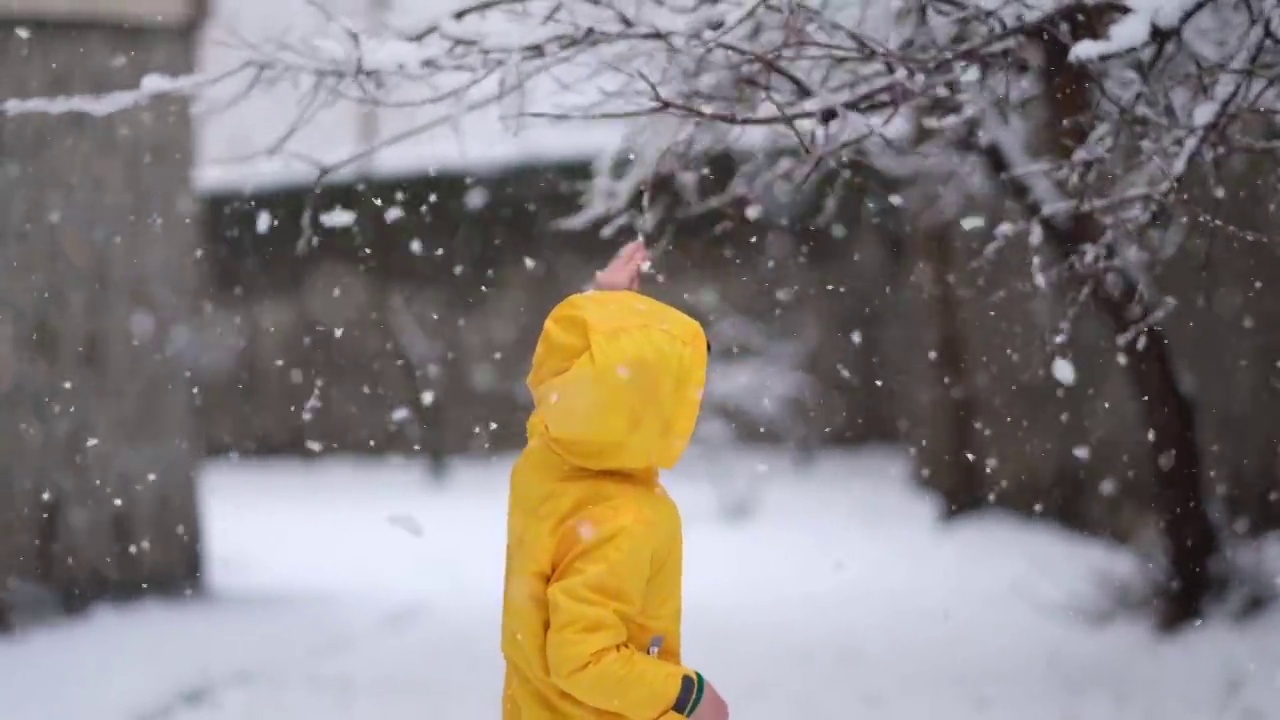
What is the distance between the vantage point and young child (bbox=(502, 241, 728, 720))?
5.49 ft

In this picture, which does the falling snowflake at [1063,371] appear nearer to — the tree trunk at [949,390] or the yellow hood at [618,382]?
the tree trunk at [949,390]

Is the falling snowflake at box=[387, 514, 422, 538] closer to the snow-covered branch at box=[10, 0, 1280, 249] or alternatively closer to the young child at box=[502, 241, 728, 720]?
the snow-covered branch at box=[10, 0, 1280, 249]

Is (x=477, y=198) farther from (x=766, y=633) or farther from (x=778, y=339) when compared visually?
(x=766, y=633)

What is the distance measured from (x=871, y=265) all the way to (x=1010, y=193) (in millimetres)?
3398

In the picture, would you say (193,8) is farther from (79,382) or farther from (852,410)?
(852,410)

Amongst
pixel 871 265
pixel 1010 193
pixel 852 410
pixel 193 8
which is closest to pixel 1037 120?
pixel 1010 193

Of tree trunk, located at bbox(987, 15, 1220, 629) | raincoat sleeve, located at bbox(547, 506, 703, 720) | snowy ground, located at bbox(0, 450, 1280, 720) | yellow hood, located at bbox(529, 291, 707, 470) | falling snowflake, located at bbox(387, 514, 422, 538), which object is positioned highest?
yellow hood, located at bbox(529, 291, 707, 470)

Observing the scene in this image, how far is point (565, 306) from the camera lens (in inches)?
73.0

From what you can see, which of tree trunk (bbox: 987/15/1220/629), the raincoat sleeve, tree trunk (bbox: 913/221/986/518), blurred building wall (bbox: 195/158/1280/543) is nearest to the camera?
the raincoat sleeve

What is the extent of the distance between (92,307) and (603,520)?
4.41 meters

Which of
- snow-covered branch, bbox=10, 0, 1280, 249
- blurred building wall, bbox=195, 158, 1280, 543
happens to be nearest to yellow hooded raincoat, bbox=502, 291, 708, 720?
snow-covered branch, bbox=10, 0, 1280, 249

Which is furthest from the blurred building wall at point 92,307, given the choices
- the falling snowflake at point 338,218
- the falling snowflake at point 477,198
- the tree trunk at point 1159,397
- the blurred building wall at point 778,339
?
the tree trunk at point 1159,397

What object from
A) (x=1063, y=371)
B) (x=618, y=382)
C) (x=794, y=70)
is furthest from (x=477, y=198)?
(x=618, y=382)

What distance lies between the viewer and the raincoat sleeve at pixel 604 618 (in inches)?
65.0
